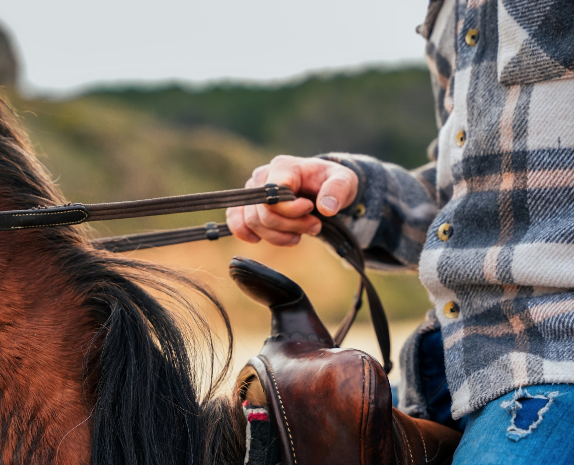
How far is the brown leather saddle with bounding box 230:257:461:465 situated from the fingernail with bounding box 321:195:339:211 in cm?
24

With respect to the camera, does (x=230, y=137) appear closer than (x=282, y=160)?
No

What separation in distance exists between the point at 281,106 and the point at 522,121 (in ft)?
58.3

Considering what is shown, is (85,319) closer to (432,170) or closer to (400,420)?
(400,420)

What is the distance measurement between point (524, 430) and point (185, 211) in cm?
62

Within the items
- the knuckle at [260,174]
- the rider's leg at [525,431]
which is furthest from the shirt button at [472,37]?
the rider's leg at [525,431]

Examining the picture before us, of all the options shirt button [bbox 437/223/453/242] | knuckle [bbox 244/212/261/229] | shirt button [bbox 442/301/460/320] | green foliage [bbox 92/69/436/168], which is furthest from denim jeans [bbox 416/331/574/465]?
green foliage [bbox 92/69/436/168]

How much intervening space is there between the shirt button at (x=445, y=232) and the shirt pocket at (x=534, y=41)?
0.86ft

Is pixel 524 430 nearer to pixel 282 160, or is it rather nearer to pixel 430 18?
pixel 282 160

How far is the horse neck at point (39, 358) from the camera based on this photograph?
27.8 inches

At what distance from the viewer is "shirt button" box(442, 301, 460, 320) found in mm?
926

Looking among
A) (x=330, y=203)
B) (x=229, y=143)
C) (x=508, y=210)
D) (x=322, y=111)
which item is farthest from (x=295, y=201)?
(x=322, y=111)

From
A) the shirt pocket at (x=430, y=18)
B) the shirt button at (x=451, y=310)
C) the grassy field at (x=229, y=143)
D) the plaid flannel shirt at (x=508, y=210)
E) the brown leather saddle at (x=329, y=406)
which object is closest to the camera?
the brown leather saddle at (x=329, y=406)

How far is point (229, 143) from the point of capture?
11.8 meters

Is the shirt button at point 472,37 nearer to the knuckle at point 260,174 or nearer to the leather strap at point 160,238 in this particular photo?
the knuckle at point 260,174
